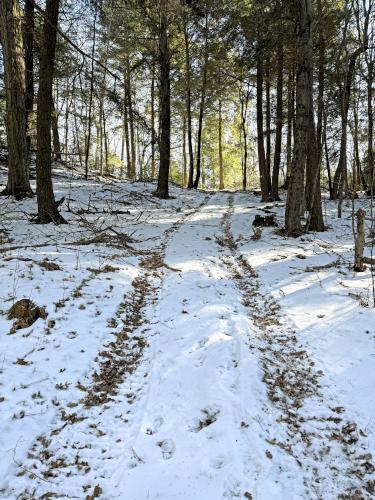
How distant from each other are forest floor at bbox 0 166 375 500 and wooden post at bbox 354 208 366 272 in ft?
0.68

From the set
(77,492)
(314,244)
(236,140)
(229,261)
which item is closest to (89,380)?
(77,492)

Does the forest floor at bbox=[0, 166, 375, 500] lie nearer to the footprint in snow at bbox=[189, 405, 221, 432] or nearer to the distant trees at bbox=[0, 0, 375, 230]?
the footprint in snow at bbox=[189, 405, 221, 432]

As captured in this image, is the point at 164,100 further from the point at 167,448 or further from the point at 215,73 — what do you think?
the point at 167,448

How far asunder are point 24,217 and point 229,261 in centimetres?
654

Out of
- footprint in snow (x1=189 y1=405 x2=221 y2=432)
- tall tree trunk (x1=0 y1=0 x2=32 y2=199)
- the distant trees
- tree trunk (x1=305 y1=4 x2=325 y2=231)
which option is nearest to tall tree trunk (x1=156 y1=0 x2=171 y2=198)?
the distant trees

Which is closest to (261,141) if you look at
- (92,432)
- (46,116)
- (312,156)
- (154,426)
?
(312,156)

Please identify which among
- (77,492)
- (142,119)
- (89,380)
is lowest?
(77,492)

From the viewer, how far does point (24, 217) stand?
1157 centimetres

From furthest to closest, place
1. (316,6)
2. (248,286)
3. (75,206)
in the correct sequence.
A: (316,6) < (75,206) < (248,286)

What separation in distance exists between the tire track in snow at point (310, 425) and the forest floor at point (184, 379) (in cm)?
1

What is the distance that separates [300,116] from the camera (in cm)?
1088

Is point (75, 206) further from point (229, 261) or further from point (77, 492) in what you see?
point (77, 492)

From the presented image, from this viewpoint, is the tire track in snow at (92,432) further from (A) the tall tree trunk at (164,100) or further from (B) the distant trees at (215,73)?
(A) the tall tree trunk at (164,100)

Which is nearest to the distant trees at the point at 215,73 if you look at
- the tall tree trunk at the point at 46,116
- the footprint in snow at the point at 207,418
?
the tall tree trunk at the point at 46,116
